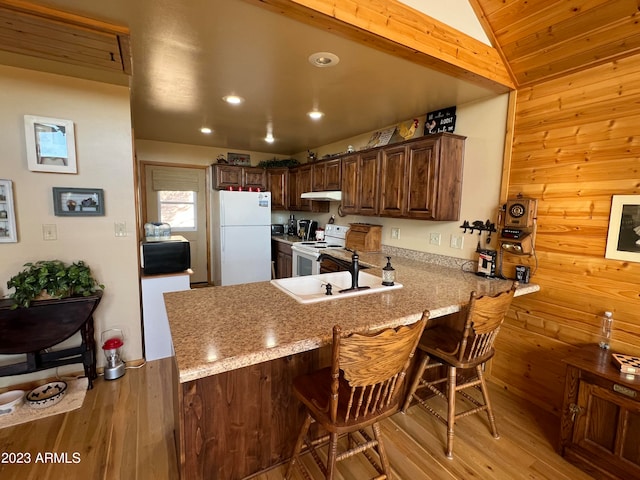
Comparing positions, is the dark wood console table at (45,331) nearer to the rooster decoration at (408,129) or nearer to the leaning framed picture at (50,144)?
the leaning framed picture at (50,144)

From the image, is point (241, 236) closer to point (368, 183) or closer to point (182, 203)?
point (182, 203)

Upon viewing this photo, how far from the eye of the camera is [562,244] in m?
2.05

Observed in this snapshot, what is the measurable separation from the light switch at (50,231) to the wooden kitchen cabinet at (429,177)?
2909 mm

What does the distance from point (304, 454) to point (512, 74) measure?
2.91 m

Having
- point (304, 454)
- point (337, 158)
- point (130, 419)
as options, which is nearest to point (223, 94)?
point (337, 158)

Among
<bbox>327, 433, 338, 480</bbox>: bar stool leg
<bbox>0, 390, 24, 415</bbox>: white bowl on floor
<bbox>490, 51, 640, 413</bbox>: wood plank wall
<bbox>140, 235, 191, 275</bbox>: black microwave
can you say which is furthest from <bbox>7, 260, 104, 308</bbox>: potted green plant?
<bbox>490, 51, 640, 413</bbox>: wood plank wall

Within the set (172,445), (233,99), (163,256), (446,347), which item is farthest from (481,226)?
(163,256)

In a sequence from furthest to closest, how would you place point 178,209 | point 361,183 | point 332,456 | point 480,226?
point 178,209 → point 361,183 → point 480,226 → point 332,456

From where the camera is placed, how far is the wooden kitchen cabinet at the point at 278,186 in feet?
16.6

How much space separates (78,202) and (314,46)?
218cm

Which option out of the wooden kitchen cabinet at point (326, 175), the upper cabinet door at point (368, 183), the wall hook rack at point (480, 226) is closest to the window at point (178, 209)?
the wooden kitchen cabinet at point (326, 175)

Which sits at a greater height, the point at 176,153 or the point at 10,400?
the point at 176,153

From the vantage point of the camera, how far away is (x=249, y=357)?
42.1 inches

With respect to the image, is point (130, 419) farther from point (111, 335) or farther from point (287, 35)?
point (287, 35)
